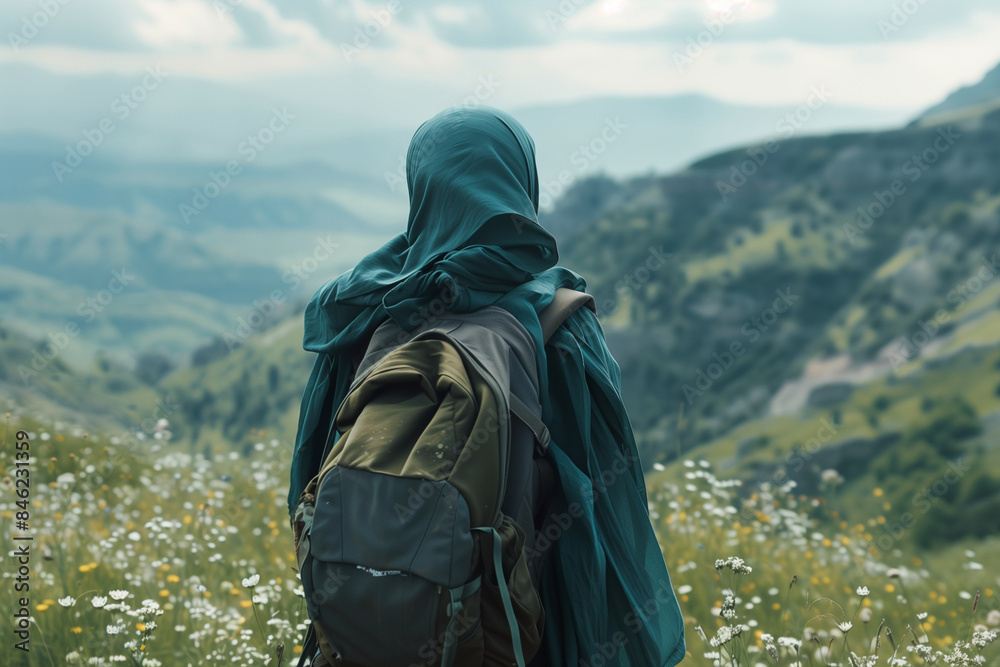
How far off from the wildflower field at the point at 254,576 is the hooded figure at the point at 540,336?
449mm

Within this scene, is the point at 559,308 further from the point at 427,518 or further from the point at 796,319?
the point at 796,319

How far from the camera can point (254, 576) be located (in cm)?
286

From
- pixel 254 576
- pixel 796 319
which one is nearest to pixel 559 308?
pixel 254 576

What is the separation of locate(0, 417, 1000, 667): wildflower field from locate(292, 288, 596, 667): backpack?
0.93 m

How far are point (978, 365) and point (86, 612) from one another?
40245mm

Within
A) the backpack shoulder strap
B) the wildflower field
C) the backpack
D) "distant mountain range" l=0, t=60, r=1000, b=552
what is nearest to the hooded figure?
the backpack shoulder strap

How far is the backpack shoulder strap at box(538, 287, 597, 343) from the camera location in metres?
2.21

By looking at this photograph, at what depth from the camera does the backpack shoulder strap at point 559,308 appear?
7.25 feet

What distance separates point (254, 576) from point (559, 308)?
4.59ft

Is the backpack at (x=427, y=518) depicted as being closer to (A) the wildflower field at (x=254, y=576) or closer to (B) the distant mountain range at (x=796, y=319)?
(A) the wildflower field at (x=254, y=576)

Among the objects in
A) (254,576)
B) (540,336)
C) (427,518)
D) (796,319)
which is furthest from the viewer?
(796,319)

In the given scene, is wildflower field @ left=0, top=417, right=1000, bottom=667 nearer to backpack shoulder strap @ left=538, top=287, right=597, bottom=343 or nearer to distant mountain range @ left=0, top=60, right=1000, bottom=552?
backpack shoulder strap @ left=538, top=287, right=597, bottom=343

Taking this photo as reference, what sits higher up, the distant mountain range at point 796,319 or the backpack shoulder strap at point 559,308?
the backpack shoulder strap at point 559,308

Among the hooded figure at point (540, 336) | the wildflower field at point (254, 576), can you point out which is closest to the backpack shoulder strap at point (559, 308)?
the hooded figure at point (540, 336)
